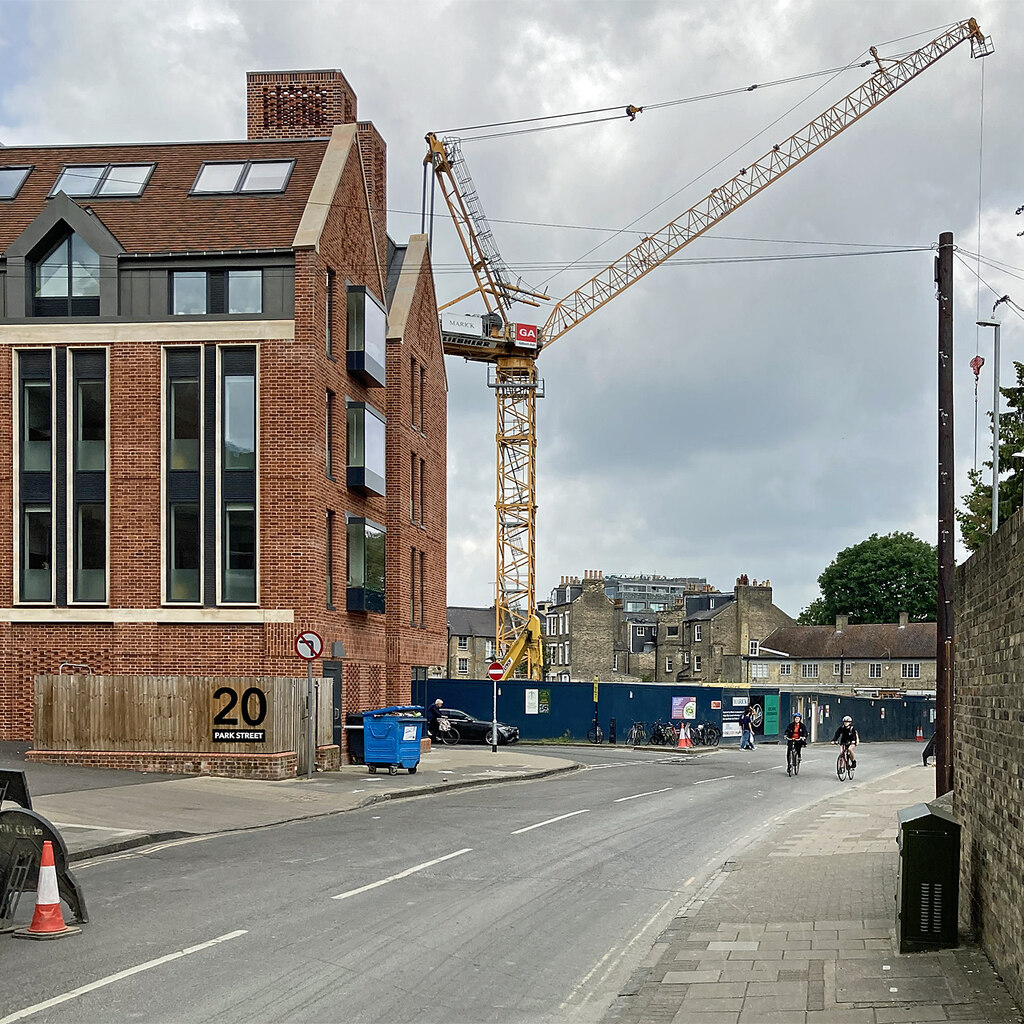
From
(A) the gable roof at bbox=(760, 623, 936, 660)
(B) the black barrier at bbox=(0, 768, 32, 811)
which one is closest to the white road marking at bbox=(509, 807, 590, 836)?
(B) the black barrier at bbox=(0, 768, 32, 811)

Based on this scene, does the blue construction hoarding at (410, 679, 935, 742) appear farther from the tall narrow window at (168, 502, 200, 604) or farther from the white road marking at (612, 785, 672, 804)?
the white road marking at (612, 785, 672, 804)

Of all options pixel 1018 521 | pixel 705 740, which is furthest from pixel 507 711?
pixel 1018 521

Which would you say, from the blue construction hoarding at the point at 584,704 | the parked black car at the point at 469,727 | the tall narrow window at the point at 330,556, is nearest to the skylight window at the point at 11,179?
the tall narrow window at the point at 330,556

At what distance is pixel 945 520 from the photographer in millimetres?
20594

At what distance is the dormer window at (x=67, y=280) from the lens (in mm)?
31391

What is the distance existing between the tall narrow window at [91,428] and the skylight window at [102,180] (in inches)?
222

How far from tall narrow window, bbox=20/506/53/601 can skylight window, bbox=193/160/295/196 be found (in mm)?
8998

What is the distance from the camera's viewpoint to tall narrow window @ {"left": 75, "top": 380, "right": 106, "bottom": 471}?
3103cm

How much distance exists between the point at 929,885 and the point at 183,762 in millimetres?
19012

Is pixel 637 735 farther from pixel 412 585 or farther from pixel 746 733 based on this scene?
pixel 412 585

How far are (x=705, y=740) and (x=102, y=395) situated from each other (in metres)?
30.0

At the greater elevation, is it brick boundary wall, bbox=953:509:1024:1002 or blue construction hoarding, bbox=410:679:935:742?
brick boundary wall, bbox=953:509:1024:1002

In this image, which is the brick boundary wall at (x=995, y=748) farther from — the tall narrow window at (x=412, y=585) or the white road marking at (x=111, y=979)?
the tall narrow window at (x=412, y=585)

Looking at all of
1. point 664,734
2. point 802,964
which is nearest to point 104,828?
point 802,964
